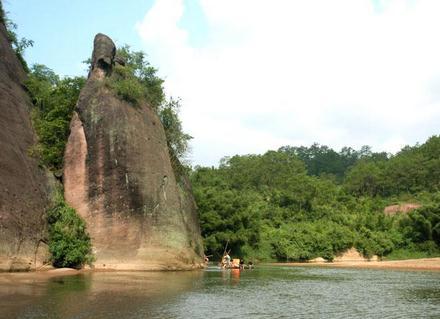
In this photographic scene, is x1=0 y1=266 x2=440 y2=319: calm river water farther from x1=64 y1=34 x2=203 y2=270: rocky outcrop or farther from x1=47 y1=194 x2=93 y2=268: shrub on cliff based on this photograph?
x1=64 y1=34 x2=203 y2=270: rocky outcrop

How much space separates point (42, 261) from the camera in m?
32.2

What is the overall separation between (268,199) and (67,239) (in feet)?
187

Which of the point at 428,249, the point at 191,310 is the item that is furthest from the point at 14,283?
the point at 428,249

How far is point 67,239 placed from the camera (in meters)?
33.1

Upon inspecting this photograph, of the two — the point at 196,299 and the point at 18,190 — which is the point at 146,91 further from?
the point at 196,299

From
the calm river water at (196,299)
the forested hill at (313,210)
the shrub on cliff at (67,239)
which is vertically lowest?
the calm river water at (196,299)

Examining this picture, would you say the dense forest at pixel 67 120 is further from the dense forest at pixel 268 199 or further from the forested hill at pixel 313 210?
the forested hill at pixel 313 210

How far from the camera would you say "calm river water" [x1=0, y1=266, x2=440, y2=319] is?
16750mm

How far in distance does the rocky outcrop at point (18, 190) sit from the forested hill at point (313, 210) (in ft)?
69.8

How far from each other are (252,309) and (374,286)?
1275cm

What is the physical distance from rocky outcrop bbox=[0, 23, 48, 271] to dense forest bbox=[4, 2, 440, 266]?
44.3 inches

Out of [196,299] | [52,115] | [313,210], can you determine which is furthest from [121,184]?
[313,210]

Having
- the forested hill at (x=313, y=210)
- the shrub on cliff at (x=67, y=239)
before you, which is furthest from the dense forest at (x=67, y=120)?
the forested hill at (x=313, y=210)

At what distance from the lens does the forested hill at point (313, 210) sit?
54.8 m
